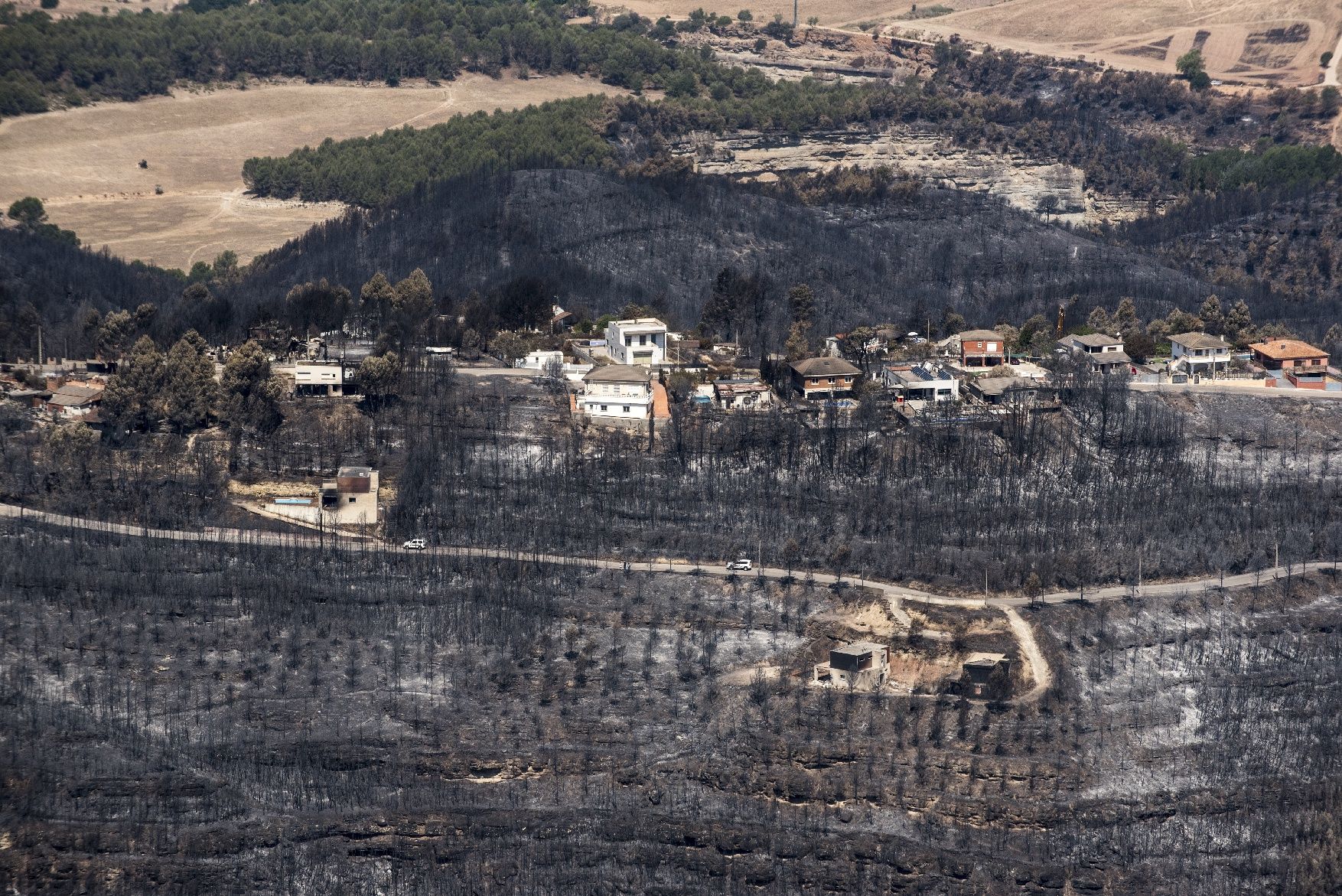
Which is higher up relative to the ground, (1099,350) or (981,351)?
(1099,350)

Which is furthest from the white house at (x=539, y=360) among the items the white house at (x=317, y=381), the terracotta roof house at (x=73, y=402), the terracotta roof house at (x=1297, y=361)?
the terracotta roof house at (x=1297, y=361)

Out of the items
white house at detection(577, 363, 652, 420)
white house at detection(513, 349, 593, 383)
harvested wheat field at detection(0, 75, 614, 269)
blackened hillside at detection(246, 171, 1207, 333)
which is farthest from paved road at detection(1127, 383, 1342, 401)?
harvested wheat field at detection(0, 75, 614, 269)

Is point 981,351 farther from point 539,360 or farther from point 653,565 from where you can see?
point 653,565

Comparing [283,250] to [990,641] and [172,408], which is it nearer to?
[172,408]

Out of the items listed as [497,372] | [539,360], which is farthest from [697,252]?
[497,372]

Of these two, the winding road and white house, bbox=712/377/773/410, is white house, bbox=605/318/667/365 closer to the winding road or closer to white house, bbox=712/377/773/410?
white house, bbox=712/377/773/410
